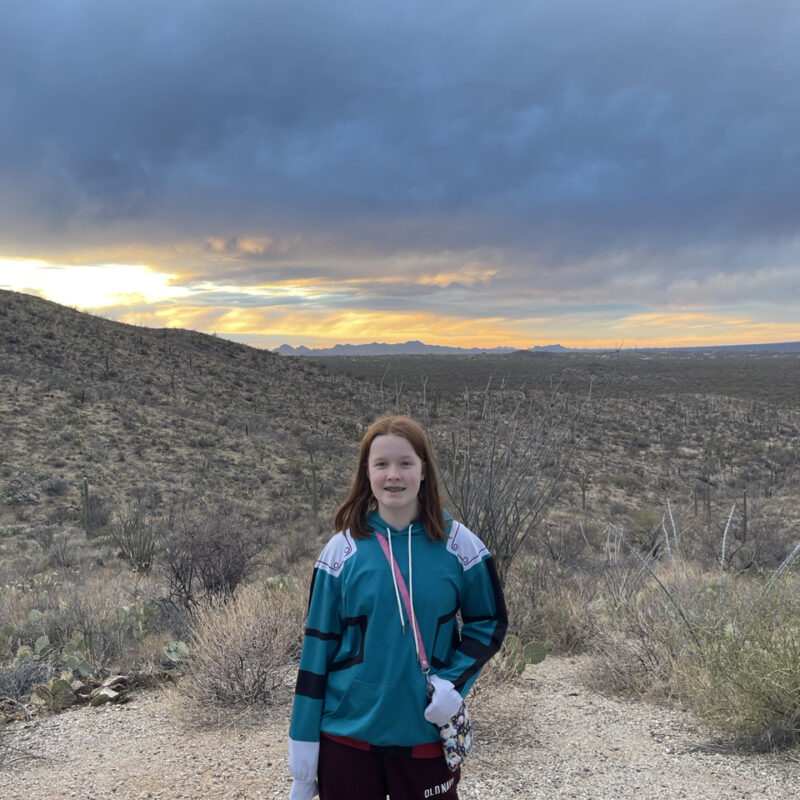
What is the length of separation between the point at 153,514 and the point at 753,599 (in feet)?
53.7

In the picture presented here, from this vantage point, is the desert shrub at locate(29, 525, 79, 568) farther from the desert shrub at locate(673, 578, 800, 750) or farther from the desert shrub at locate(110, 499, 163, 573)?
the desert shrub at locate(673, 578, 800, 750)

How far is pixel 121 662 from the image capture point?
6195 mm

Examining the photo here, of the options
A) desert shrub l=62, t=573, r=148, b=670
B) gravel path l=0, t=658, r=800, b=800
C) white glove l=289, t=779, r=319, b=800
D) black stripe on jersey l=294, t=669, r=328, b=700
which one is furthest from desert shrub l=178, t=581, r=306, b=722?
black stripe on jersey l=294, t=669, r=328, b=700

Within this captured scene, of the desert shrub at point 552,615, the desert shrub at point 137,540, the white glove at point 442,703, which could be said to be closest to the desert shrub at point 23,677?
the desert shrub at point 552,615

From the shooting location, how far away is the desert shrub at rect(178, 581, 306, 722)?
4812 mm

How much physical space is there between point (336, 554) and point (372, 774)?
0.70 m

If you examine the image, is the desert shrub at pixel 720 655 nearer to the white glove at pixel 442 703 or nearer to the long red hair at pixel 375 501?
the long red hair at pixel 375 501

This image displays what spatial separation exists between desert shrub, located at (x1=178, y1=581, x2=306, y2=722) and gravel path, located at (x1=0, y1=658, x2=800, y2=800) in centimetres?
21

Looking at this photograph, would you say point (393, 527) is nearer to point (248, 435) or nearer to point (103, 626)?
point (103, 626)

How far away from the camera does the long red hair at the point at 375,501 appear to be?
93.3 inches

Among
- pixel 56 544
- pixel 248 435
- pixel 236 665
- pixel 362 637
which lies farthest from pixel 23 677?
pixel 248 435

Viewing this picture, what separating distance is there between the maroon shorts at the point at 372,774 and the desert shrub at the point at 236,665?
278cm

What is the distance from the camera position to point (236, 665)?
4.89m

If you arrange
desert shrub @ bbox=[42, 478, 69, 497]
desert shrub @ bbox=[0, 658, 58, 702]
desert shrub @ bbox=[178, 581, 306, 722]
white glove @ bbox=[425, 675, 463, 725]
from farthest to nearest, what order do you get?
1. desert shrub @ bbox=[42, 478, 69, 497]
2. desert shrub @ bbox=[0, 658, 58, 702]
3. desert shrub @ bbox=[178, 581, 306, 722]
4. white glove @ bbox=[425, 675, 463, 725]
